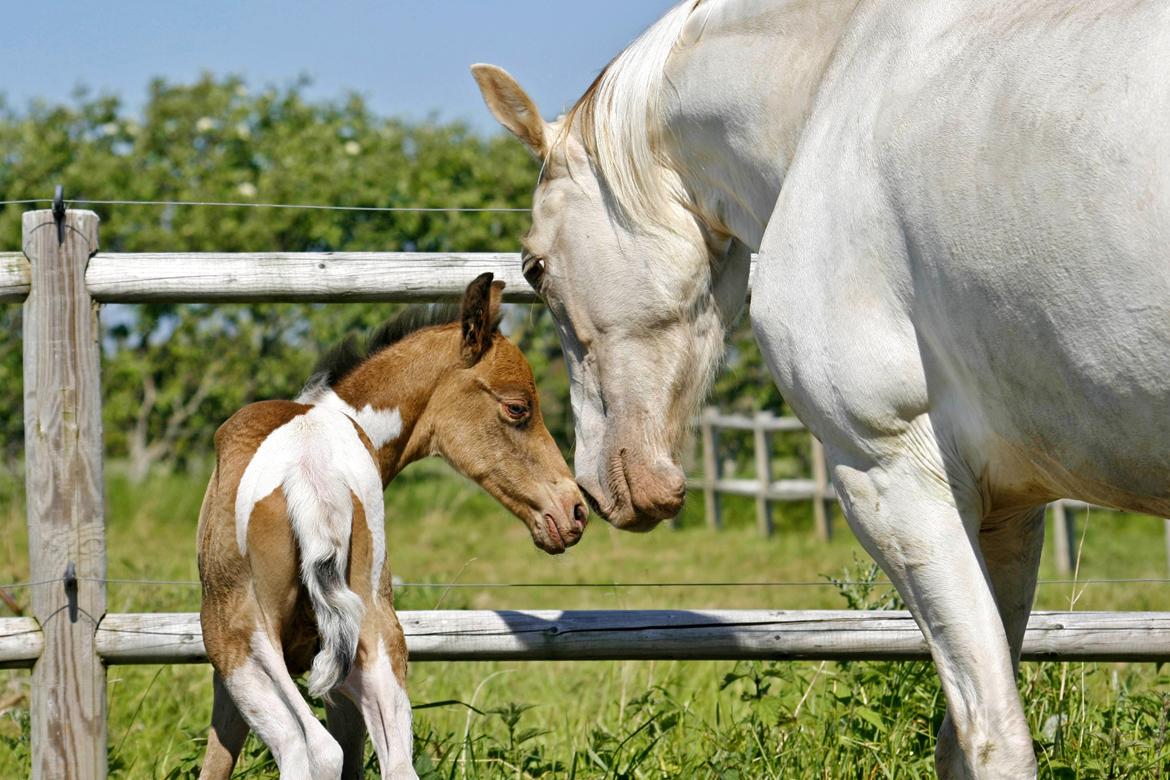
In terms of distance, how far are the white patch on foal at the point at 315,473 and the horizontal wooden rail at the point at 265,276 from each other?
0.61 m

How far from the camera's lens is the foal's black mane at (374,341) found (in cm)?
292

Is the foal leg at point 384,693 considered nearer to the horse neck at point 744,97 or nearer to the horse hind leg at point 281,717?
the horse hind leg at point 281,717

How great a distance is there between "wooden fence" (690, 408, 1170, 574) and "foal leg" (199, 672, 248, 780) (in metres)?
7.15

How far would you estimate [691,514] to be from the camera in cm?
1098

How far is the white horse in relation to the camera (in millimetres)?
1701

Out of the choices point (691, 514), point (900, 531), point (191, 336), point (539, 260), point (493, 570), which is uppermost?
point (539, 260)

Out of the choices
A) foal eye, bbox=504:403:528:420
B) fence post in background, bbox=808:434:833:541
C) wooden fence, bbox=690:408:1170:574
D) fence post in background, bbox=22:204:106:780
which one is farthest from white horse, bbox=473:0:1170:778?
fence post in background, bbox=808:434:833:541

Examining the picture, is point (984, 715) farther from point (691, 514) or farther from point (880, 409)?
point (691, 514)

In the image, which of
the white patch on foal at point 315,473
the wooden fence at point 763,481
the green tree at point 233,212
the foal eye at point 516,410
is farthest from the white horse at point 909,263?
the wooden fence at point 763,481

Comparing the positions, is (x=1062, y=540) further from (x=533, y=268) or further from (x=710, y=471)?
(x=533, y=268)

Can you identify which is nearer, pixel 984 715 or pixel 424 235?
pixel 984 715

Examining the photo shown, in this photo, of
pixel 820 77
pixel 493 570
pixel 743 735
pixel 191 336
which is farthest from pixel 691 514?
pixel 820 77

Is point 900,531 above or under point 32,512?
above

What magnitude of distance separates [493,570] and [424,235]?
255cm
